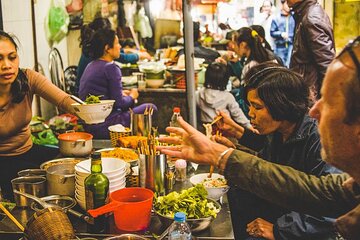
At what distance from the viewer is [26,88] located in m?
3.97

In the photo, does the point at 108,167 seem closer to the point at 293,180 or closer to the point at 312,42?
the point at 293,180

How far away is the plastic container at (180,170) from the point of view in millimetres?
3096

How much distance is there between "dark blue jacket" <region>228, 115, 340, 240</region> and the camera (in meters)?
2.70

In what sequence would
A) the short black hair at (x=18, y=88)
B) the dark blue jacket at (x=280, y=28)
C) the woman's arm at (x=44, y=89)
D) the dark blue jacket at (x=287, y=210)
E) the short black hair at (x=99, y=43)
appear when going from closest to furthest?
1. the dark blue jacket at (x=287, y=210)
2. the short black hair at (x=18, y=88)
3. the woman's arm at (x=44, y=89)
4. the short black hair at (x=99, y=43)
5. the dark blue jacket at (x=280, y=28)

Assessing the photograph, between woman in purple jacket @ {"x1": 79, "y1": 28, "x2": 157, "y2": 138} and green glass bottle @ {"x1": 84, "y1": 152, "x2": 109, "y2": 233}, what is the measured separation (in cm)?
290

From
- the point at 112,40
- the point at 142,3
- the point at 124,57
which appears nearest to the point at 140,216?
the point at 112,40

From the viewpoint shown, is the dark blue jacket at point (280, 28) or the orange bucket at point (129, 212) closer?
the orange bucket at point (129, 212)

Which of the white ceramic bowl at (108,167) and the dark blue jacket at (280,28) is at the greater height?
the dark blue jacket at (280,28)

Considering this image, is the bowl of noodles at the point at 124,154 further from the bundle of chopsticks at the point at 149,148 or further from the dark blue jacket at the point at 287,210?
the dark blue jacket at the point at 287,210

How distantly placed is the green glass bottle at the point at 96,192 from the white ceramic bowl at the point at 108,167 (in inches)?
4.2

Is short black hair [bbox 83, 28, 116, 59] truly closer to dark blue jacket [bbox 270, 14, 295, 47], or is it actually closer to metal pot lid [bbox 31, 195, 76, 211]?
metal pot lid [bbox 31, 195, 76, 211]

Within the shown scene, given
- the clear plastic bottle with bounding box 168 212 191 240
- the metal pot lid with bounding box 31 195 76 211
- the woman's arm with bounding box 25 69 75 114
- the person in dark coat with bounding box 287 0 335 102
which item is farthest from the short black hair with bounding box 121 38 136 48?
the clear plastic bottle with bounding box 168 212 191 240

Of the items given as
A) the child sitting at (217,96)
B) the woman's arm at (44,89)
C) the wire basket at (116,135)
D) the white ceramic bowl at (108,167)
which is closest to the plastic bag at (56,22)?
the child sitting at (217,96)

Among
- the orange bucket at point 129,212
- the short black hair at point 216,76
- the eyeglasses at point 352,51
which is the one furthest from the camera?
the short black hair at point 216,76
